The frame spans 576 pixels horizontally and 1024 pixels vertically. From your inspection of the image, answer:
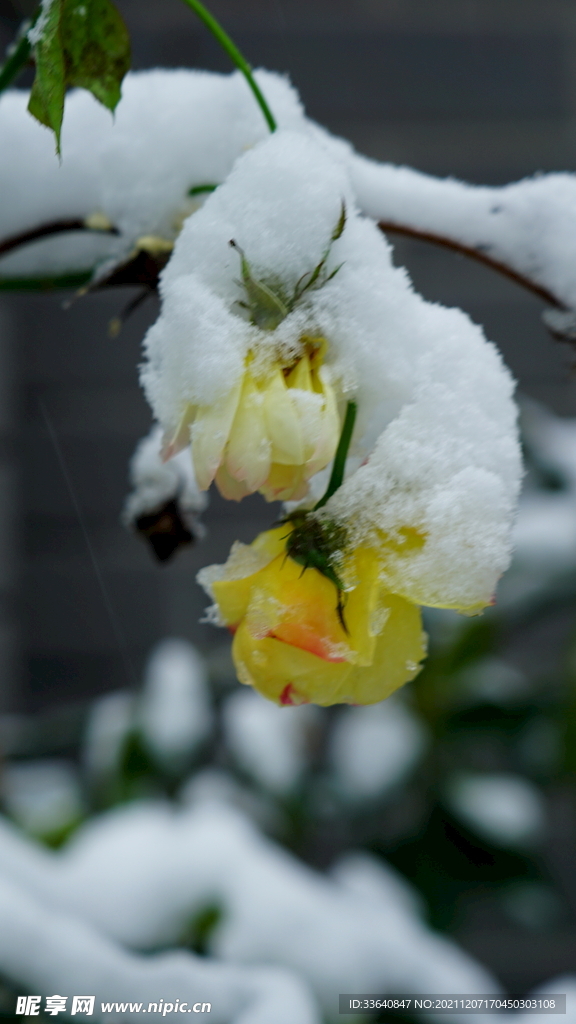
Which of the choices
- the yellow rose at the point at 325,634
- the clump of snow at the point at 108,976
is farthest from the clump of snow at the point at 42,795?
the yellow rose at the point at 325,634

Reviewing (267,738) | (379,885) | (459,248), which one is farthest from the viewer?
(267,738)

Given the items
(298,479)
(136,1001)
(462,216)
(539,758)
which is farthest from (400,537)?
(539,758)

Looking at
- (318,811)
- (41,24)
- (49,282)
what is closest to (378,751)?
(318,811)

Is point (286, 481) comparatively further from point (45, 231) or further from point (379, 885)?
point (379, 885)

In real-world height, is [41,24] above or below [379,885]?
above

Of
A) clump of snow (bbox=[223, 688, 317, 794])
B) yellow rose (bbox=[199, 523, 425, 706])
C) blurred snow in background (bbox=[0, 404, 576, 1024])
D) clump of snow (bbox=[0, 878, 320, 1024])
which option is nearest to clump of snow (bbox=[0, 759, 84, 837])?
blurred snow in background (bbox=[0, 404, 576, 1024])

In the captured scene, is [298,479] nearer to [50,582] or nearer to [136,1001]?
[136,1001]

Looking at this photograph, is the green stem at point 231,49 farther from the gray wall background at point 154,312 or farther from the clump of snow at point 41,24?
the gray wall background at point 154,312
